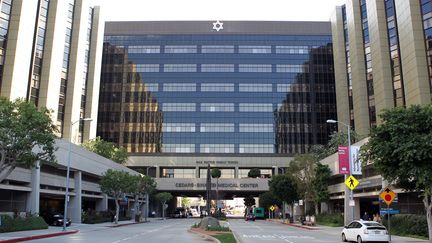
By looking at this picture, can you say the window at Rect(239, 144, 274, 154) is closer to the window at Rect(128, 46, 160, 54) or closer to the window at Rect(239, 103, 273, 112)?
the window at Rect(239, 103, 273, 112)

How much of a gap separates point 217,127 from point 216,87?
999 cm

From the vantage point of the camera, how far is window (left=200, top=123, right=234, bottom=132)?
108m

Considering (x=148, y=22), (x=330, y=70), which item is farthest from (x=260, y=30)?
(x=148, y=22)

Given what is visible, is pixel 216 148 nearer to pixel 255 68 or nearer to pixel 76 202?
pixel 255 68

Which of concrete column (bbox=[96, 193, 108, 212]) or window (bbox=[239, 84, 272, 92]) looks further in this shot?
window (bbox=[239, 84, 272, 92])

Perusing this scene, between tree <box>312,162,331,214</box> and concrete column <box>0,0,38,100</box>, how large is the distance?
43.1 meters

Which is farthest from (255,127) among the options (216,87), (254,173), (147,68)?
(147,68)

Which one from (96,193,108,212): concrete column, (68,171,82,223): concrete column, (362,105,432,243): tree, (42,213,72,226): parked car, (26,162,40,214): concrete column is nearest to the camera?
(362,105,432,243): tree

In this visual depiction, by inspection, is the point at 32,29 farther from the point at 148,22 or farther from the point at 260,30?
the point at 260,30

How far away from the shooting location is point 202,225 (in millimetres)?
40625

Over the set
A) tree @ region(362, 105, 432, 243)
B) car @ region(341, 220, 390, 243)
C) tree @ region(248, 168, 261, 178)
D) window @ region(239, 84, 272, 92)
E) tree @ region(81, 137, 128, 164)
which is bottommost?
car @ region(341, 220, 390, 243)

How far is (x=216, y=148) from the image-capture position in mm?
106750

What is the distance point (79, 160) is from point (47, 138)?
2907 cm

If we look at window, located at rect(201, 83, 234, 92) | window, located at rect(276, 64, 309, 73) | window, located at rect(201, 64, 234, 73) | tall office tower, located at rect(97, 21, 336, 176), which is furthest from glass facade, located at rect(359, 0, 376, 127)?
window, located at rect(201, 64, 234, 73)
